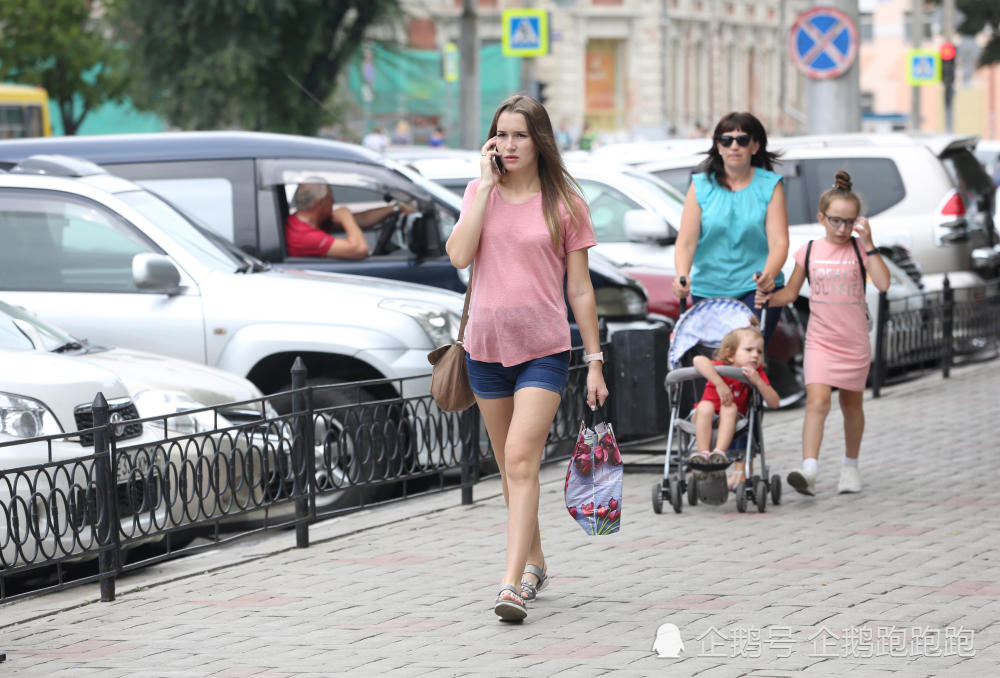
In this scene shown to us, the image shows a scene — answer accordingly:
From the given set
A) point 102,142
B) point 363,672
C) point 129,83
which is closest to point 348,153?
point 102,142

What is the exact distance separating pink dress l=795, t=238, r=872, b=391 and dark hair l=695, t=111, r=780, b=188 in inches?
23.1

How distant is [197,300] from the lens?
362 inches

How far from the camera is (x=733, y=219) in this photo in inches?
326

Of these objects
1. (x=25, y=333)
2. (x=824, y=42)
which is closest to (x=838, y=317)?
(x=25, y=333)

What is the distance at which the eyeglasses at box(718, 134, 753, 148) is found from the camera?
27.0ft

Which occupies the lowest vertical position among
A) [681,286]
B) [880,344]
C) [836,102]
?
[880,344]

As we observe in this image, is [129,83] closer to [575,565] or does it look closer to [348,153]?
[348,153]

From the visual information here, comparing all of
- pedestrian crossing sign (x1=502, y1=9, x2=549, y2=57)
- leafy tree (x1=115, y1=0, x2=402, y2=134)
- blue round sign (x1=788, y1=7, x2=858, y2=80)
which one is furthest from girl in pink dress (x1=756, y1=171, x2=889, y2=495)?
leafy tree (x1=115, y1=0, x2=402, y2=134)

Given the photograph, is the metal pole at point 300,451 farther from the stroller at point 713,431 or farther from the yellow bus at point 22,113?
the yellow bus at point 22,113

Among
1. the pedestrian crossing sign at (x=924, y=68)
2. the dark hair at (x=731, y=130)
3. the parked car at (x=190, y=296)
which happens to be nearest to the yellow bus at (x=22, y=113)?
the pedestrian crossing sign at (x=924, y=68)

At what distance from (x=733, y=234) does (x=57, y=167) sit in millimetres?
3883

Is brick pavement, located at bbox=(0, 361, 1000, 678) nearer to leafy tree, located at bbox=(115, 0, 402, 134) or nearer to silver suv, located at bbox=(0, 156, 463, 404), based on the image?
silver suv, located at bbox=(0, 156, 463, 404)

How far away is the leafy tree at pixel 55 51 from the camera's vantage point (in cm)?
3984

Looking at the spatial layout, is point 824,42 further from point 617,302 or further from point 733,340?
point 733,340
